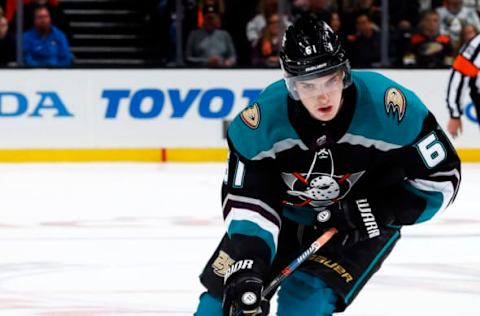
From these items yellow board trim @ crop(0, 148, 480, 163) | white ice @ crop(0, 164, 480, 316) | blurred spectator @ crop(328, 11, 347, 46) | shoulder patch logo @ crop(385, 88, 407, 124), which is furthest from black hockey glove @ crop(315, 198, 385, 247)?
blurred spectator @ crop(328, 11, 347, 46)

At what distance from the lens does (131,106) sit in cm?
945

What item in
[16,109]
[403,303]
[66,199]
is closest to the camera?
[403,303]

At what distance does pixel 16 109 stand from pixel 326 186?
6644mm

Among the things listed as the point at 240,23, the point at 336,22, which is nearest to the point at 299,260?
the point at 336,22

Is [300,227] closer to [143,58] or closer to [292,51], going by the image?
[292,51]

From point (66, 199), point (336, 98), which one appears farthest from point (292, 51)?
point (66, 199)

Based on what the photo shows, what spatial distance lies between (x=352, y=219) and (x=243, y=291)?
39cm

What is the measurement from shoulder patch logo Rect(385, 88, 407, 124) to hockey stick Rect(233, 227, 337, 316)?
33cm

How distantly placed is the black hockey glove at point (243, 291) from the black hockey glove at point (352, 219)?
267mm

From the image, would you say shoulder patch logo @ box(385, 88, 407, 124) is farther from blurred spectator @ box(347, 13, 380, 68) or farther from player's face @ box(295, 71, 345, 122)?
blurred spectator @ box(347, 13, 380, 68)

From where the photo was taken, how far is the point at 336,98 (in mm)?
2807

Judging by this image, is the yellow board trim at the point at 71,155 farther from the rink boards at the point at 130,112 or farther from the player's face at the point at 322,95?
the player's face at the point at 322,95

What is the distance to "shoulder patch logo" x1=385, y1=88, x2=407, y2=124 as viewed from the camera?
2.90 m

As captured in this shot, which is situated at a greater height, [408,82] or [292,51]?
[292,51]
